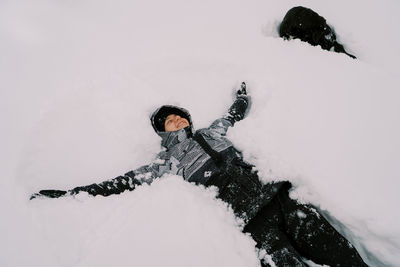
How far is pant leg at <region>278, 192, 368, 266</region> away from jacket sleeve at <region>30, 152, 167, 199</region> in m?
1.03

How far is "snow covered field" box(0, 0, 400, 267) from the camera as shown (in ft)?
6.10

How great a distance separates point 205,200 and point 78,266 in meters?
0.95

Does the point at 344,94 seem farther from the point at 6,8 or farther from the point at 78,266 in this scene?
A: the point at 6,8

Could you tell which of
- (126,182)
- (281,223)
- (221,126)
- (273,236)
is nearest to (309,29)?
(221,126)

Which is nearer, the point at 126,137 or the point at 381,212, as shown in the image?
the point at 381,212

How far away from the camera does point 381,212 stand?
6.01 feet

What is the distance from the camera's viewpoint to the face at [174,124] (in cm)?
254

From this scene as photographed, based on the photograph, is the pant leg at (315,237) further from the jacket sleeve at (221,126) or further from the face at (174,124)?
the face at (174,124)

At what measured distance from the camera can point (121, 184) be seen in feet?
7.20

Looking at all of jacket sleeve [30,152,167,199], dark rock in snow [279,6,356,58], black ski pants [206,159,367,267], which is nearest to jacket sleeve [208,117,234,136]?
black ski pants [206,159,367,267]

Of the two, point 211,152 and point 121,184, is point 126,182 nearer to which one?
point 121,184

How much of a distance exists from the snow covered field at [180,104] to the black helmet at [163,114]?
33 cm

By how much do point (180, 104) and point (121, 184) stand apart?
47.9 inches

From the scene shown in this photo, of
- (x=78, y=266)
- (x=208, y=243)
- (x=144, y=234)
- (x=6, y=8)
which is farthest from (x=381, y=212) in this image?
(x=6, y=8)
